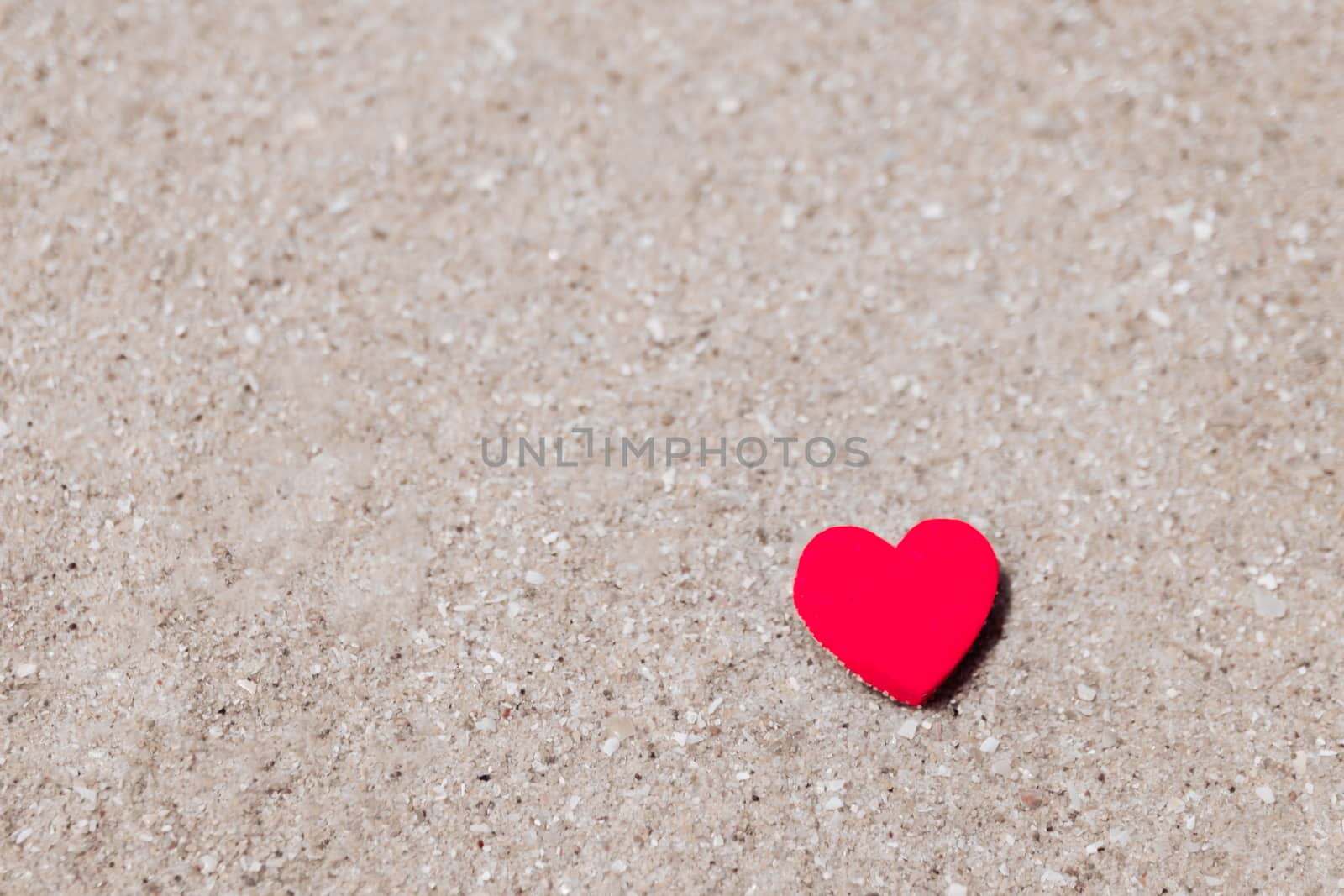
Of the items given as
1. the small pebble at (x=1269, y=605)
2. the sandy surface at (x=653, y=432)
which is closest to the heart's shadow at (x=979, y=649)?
the sandy surface at (x=653, y=432)

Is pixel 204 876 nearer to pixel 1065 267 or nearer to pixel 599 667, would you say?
pixel 599 667

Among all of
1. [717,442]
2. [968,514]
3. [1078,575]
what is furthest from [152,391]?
[1078,575]

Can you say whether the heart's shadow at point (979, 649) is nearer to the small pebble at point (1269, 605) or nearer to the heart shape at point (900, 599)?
the heart shape at point (900, 599)

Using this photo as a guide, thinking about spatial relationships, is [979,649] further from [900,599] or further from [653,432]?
[653,432]

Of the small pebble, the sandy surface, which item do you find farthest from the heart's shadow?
the small pebble

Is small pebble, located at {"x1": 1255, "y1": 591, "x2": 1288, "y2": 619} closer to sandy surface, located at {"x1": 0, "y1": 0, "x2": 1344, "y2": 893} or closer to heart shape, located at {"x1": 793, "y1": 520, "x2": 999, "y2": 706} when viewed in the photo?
sandy surface, located at {"x1": 0, "y1": 0, "x2": 1344, "y2": 893}

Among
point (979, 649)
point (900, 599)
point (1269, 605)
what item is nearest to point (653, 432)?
point (900, 599)

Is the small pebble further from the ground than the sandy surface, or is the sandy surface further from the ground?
the sandy surface
